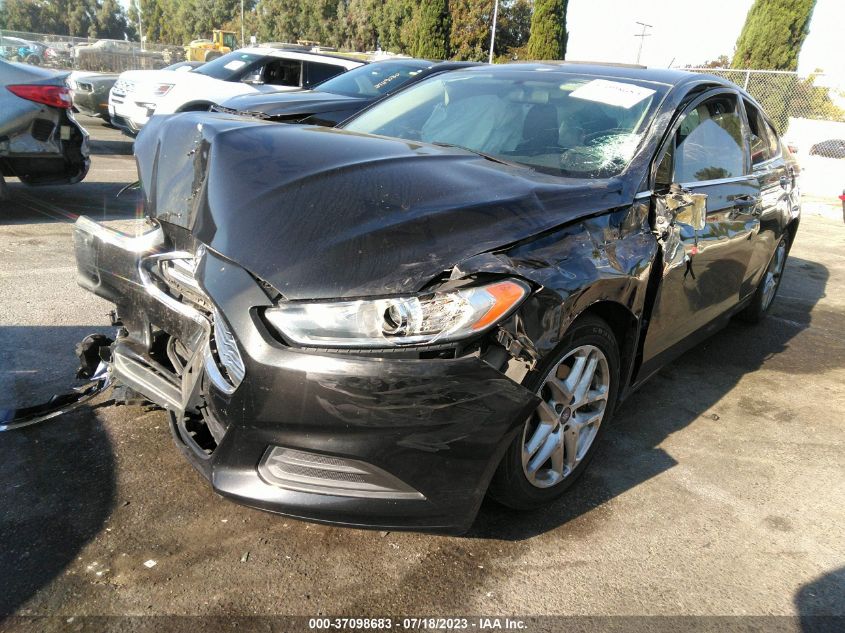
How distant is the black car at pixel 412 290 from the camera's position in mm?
2012

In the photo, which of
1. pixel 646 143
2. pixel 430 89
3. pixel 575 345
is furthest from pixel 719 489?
pixel 430 89

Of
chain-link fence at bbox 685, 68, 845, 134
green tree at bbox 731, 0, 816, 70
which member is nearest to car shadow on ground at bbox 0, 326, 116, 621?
chain-link fence at bbox 685, 68, 845, 134

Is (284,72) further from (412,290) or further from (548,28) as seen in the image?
(548,28)

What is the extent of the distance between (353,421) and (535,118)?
78.9 inches

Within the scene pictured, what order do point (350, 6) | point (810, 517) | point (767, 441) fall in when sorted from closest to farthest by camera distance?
point (810, 517) < point (767, 441) < point (350, 6)

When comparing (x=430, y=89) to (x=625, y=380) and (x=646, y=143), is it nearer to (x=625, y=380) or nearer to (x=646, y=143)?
(x=646, y=143)

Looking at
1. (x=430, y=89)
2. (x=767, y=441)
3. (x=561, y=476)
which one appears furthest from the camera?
(x=430, y=89)

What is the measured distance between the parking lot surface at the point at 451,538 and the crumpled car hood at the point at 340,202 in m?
0.96

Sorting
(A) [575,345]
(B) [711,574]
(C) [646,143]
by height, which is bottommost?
(B) [711,574]

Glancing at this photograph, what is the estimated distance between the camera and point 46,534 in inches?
91.4

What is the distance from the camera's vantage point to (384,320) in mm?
2004

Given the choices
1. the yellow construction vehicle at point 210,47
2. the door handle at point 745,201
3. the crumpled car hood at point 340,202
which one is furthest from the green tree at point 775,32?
the crumpled car hood at point 340,202

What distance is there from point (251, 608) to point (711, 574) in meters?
1.59

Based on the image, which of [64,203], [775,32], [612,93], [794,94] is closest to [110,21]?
[775,32]
